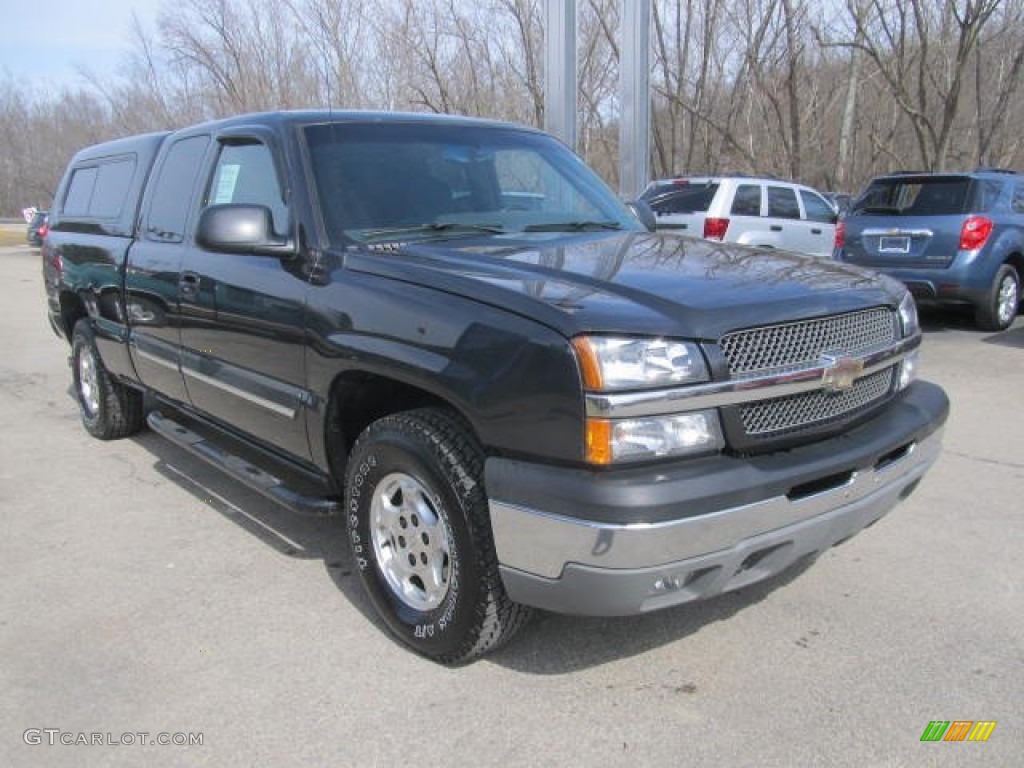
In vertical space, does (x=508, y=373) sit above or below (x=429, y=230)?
below

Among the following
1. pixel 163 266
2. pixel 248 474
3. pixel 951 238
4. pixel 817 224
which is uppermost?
pixel 163 266

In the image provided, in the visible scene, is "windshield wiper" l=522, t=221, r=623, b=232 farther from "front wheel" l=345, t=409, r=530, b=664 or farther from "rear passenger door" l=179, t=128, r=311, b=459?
"front wheel" l=345, t=409, r=530, b=664

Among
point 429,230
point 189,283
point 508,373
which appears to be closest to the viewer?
point 508,373

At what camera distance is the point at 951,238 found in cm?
970

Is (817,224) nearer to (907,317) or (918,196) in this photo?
(918,196)

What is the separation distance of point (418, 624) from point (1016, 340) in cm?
870

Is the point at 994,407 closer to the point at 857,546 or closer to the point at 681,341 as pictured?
the point at 857,546

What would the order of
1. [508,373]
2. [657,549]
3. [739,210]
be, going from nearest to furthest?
[657,549], [508,373], [739,210]

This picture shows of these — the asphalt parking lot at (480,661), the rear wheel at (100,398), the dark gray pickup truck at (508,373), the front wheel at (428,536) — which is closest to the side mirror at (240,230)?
the dark gray pickup truck at (508,373)

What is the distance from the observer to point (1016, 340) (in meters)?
9.49

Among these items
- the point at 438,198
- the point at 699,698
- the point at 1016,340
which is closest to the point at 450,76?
the point at 1016,340

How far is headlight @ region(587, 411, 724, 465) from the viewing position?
2428 mm

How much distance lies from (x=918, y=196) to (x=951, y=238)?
752 mm

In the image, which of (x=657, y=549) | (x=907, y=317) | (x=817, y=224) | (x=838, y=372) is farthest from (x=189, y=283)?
(x=817, y=224)
